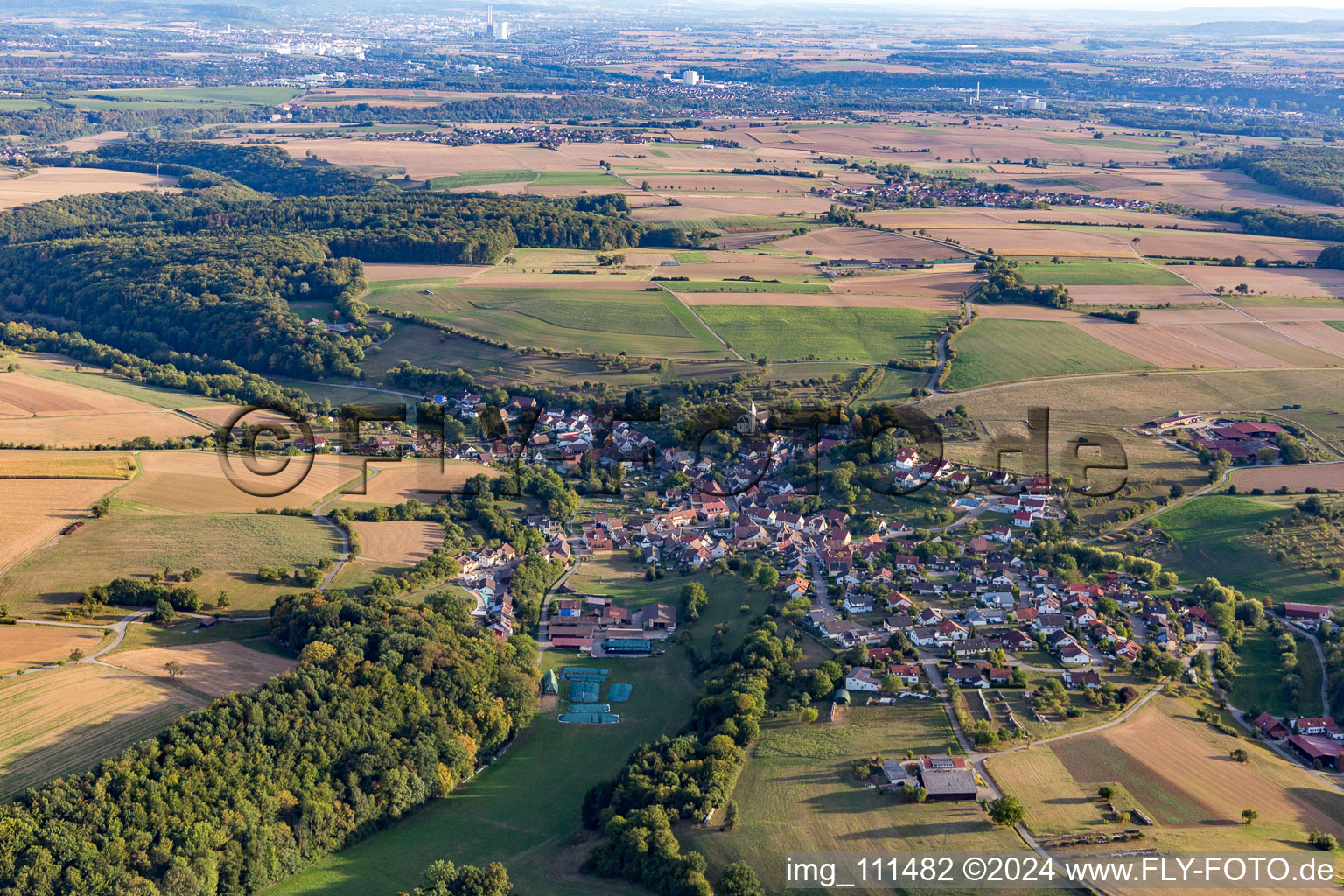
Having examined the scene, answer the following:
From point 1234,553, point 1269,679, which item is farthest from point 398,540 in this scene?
point 1234,553

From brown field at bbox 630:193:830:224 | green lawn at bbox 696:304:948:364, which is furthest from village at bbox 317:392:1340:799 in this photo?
brown field at bbox 630:193:830:224

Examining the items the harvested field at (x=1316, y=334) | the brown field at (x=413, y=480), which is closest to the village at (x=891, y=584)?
the brown field at (x=413, y=480)

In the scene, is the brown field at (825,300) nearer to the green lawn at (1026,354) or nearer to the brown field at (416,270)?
the green lawn at (1026,354)

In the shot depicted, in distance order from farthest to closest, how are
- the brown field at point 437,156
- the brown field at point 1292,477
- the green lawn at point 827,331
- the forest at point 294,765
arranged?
the brown field at point 437,156, the green lawn at point 827,331, the brown field at point 1292,477, the forest at point 294,765

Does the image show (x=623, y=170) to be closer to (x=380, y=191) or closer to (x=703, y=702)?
(x=380, y=191)

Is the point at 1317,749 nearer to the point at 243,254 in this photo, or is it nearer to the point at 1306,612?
the point at 1306,612

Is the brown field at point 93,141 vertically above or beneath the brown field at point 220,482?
above
